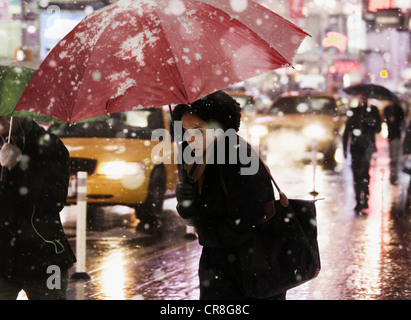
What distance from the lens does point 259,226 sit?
3.92 m

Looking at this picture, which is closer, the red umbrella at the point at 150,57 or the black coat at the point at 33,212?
the red umbrella at the point at 150,57

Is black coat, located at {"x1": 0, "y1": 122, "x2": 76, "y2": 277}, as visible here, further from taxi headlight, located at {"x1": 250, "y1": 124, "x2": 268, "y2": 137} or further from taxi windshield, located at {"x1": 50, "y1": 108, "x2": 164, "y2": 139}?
taxi headlight, located at {"x1": 250, "y1": 124, "x2": 268, "y2": 137}

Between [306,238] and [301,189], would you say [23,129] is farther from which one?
[301,189]

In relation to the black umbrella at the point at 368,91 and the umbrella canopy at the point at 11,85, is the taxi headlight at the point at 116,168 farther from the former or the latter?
the umbrella canopy at the point at 11,85

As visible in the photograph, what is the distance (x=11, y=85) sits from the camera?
4910 mm

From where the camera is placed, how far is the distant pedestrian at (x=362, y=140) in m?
14.1

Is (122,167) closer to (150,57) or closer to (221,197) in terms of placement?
(150,57)

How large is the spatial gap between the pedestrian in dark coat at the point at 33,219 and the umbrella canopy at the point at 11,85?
8.1 inches

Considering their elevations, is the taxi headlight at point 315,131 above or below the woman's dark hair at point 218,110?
below

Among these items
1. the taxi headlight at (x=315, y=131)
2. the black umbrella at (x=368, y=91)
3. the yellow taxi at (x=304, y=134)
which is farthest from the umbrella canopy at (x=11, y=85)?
the taxi headlight at (x=315, y=131)

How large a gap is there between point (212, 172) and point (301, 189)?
1307 cm

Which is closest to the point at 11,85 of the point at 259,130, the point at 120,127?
the point at 120,127

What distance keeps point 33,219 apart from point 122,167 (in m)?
7.10

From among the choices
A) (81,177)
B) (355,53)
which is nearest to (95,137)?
(81,177)
